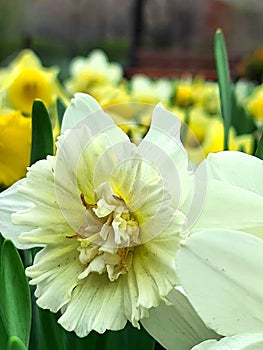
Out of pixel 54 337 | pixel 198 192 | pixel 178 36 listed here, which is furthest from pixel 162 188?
pixel 178 36

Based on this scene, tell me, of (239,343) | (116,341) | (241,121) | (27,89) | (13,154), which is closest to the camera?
(239,343)

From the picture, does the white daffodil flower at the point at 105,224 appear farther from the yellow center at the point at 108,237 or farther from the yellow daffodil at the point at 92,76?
the yellow daffodil at the point at 92,76

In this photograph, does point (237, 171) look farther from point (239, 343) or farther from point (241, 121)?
point (241, 121)

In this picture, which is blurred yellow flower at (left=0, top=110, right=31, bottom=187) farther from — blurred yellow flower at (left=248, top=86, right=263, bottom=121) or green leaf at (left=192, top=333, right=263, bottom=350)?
blurred yellow flower at (left=248, top=86, right=263, bottom=121)

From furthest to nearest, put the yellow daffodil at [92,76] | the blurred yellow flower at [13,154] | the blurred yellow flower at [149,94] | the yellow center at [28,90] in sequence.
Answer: the yellow daffodil at [92,76], the blurred yellow flower at [149,94], the yellow center at [28,90], the blurred yellow flower at [13,154]

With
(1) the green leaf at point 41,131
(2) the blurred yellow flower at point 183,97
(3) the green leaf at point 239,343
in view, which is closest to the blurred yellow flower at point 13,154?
(1) the green leaf at point 41,131

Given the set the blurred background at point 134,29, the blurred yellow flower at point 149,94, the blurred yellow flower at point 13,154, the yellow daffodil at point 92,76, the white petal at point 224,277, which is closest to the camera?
the white petal at point 224,277

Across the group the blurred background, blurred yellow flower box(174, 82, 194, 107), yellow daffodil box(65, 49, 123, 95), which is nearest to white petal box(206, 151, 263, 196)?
yellow daffodil box(65, 49, 123, 95)

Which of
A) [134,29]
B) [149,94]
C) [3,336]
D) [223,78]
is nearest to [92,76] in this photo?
[149,94]
